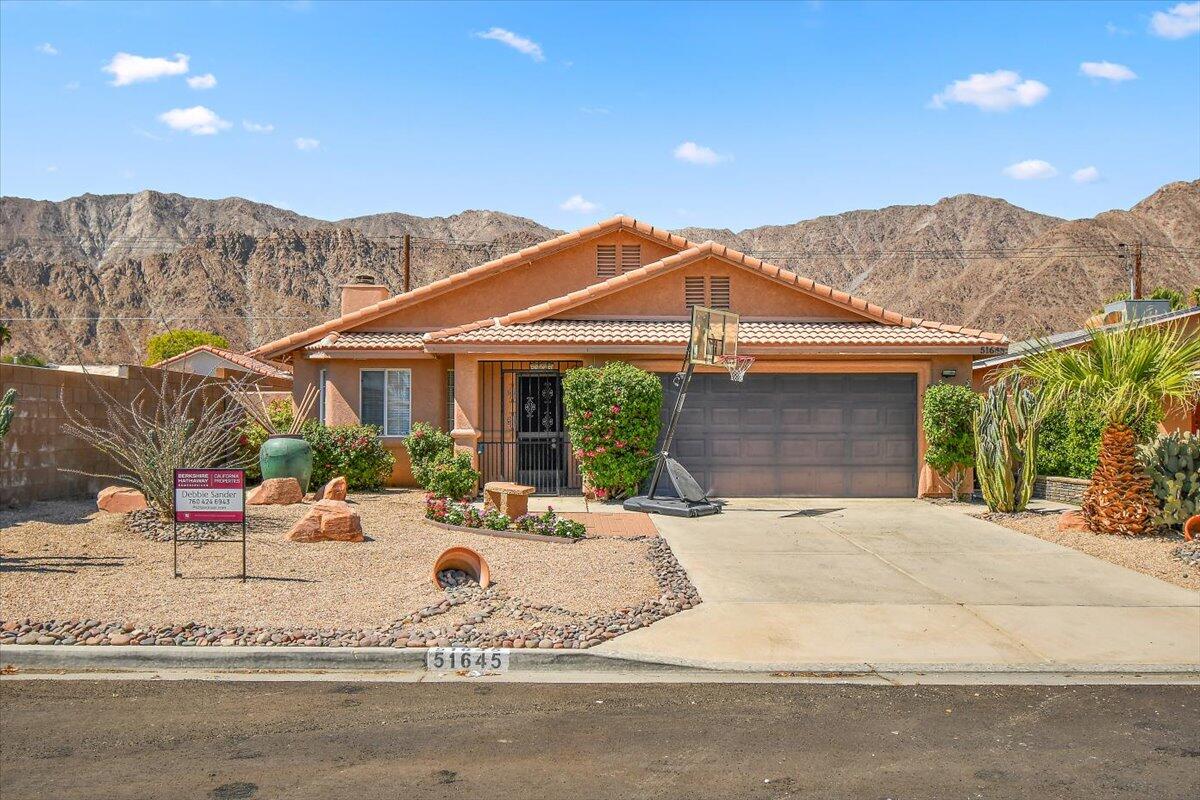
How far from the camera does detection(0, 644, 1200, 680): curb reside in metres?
7.46

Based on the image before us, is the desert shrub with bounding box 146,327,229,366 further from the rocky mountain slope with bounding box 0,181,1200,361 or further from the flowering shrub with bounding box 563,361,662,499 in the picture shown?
the flowering shrub with bounding box 563,361,662,499

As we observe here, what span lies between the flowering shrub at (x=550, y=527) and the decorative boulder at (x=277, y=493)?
3.86 meters

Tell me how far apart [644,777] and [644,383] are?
10.9m

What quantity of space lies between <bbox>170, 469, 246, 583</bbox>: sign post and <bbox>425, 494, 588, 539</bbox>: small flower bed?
3.43 metres

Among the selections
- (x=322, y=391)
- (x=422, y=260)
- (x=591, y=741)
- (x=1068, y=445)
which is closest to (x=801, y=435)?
(x=1068, y=445)

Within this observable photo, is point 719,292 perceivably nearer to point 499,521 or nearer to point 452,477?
point 452,477

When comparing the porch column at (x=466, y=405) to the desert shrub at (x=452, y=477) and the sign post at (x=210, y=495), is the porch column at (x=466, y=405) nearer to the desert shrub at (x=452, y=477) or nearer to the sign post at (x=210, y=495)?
the desert shrub at (x=452, y=477)

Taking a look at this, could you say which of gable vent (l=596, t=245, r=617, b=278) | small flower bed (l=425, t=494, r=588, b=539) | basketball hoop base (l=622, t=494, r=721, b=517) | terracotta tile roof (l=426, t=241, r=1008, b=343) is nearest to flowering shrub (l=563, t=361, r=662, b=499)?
basketball hoop base (l=622, t=494, r=721, b=517)

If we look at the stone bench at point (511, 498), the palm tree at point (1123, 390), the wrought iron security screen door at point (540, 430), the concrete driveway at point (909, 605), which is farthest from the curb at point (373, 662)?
the wrought iron security screen door at point (540, 430)

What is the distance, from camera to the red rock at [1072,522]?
44.4 feet

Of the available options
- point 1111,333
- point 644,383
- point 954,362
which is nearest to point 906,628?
point 1111,333

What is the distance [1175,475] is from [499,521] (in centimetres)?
854

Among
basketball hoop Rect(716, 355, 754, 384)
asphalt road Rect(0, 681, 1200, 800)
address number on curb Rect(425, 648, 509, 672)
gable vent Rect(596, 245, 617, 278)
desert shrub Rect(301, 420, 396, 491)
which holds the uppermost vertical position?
gable vent Rect(596, 245, 617, 278)

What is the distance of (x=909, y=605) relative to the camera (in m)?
9.44
